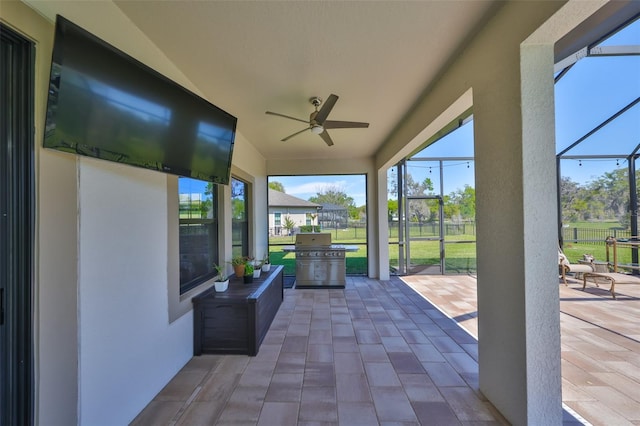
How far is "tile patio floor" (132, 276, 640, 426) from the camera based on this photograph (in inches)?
69.7

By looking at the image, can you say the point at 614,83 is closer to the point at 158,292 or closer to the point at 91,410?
the point at 158,292

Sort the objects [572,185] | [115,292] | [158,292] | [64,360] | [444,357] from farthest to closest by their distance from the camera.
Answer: [572,185] < [444,357] < [158,292] < [115,292] < [64,360]

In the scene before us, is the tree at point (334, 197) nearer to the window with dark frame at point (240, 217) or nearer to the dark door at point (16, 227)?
the window with dark frame at point (240, 217)

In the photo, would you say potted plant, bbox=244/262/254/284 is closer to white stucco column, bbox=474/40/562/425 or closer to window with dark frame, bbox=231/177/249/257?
window with dark frame, bbox=231/177/249/257

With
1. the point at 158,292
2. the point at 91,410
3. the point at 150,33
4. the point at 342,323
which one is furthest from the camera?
the point at 342,323

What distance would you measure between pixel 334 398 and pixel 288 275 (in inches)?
184

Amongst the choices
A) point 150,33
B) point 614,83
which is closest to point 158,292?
point 150,33

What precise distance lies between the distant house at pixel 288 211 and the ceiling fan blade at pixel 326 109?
12.7 feet

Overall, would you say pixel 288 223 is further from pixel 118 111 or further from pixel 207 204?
pixel 118 111

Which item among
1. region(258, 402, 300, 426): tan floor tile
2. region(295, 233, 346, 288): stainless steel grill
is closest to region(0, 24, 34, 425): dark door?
region(258, 402, 300, 426): tan floor tile

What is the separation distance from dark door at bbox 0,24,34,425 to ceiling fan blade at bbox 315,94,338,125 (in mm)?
1884

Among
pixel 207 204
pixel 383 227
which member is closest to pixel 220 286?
pixel 207 204

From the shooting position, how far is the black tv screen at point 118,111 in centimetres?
114

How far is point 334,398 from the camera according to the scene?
1943 millimetres
